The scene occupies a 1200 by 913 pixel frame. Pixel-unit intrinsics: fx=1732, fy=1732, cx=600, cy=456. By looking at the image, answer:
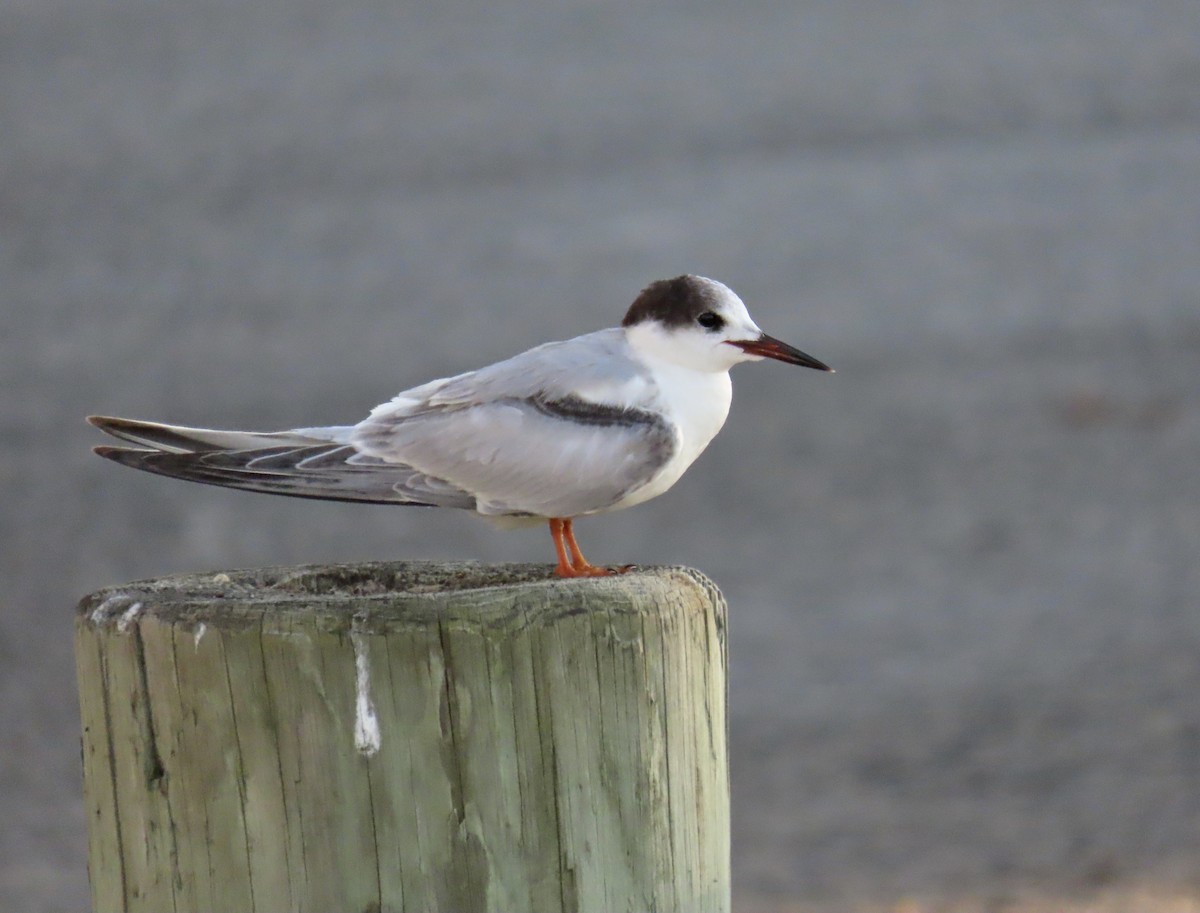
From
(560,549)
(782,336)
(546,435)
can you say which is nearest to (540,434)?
(546,435)

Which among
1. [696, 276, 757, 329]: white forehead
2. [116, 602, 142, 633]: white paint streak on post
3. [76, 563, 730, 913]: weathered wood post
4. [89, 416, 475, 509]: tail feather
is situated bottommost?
[76, 563, 730, 913]: weathered wood post

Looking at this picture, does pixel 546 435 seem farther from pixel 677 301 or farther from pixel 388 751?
pixel 388 751

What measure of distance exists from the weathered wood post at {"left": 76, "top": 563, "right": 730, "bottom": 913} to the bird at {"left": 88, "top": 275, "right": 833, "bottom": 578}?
1044mm

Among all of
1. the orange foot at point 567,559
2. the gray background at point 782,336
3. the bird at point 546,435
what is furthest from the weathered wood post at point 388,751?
the gray background at point 782,336

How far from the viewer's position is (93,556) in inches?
404

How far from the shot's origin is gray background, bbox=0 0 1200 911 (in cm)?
777

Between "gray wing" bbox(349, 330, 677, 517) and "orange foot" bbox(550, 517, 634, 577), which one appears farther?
"gray wing" bbox(349, 330, 677, 517)

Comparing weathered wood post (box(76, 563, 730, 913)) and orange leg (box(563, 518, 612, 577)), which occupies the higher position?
orange leg (box(563, 518, 612, 577))

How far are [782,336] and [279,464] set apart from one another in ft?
32.9

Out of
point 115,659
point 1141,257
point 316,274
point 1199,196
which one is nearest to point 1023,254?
point 1141,257

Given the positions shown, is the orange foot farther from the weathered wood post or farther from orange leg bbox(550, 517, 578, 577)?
the weathered wood post

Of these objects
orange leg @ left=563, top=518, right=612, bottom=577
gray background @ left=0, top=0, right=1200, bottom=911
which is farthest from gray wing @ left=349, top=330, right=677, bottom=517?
gray background @ left=0, top=0, right=1200, bottom=911

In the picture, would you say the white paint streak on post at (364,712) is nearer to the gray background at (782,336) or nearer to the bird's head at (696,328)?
the bird's head at (696,328)

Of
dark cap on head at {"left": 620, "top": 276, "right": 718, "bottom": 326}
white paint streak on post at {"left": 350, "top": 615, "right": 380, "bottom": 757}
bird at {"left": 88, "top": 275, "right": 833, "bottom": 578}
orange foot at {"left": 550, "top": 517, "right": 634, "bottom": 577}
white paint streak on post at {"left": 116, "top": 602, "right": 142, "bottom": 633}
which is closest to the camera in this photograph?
white paint streak on post at {"left": 350, "top": 615, "right": 380, "bottom": 757}
